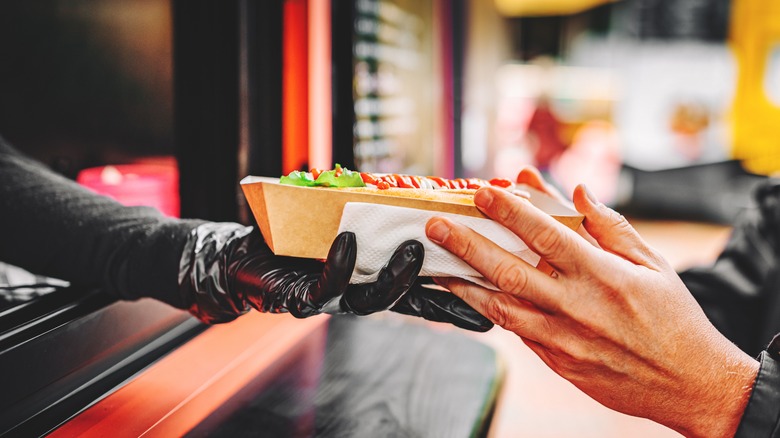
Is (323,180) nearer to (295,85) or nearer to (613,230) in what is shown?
(613,230)

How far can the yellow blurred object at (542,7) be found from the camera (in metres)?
6.68

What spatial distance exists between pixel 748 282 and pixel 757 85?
6006 mm

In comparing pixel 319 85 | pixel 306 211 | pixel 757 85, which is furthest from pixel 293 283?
pixel 757 85

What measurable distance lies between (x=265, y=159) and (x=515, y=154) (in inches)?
192

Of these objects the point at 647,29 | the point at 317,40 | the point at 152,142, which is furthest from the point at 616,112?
the point at 152,142

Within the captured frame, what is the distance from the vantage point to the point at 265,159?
6.16ft

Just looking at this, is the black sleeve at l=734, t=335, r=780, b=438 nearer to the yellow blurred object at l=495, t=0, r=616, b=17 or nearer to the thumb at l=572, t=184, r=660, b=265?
the thumb at l=572, t=184, r=660, b=265

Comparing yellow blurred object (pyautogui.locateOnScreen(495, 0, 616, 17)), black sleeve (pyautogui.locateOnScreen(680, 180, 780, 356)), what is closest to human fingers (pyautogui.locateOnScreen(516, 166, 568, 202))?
black sleeve (pyautogui.locateOnScreen(680, 180, 780, 356))

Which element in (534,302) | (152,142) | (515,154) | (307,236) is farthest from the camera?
(515,154)

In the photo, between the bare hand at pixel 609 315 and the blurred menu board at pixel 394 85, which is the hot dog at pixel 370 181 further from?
the blurred menu board at pixel 394 85

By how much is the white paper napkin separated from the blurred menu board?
1460mm

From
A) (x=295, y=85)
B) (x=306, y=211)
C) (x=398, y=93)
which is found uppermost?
(x=398, y=93)

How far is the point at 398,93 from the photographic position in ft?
11.3

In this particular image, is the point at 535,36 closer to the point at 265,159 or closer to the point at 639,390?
the point at 265,159
